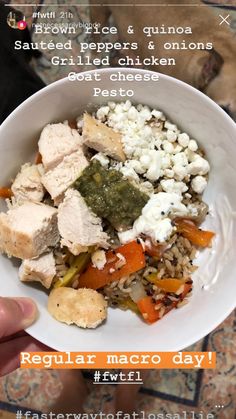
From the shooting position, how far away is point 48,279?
107cm

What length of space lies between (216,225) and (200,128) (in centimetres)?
25

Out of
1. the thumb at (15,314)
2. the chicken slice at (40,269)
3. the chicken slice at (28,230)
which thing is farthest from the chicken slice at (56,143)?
the thumb at (15,314)

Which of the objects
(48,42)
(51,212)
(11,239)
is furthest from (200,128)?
(48,42)

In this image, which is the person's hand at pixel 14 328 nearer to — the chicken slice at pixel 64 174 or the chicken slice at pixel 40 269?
the chicken slice at pixel 40 269

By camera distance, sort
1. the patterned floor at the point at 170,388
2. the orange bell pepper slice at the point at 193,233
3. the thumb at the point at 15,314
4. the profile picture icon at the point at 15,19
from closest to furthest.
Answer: the thumb at the point at 15,314
the orange bell pepper slice at the point at 193,233
the profile picture icon at the point at 15,19
the patterned floor at the point at 170,388

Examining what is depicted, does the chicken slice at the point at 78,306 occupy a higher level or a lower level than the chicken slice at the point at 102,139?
lower

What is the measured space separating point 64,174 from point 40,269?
0.73ft

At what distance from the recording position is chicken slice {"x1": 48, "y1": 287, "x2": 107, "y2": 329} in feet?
3.52

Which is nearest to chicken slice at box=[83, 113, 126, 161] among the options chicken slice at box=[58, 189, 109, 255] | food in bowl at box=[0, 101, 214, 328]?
food in bowl at box=[0, 101, 214, 328]

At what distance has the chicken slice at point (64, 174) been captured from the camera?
1.06m

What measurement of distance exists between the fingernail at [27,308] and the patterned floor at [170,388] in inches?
29.7

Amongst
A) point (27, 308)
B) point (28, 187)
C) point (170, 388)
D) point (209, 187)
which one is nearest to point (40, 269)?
point (27, 308)

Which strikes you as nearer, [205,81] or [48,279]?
[48,279]

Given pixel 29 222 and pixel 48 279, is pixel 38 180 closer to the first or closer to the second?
pixel 29 222
